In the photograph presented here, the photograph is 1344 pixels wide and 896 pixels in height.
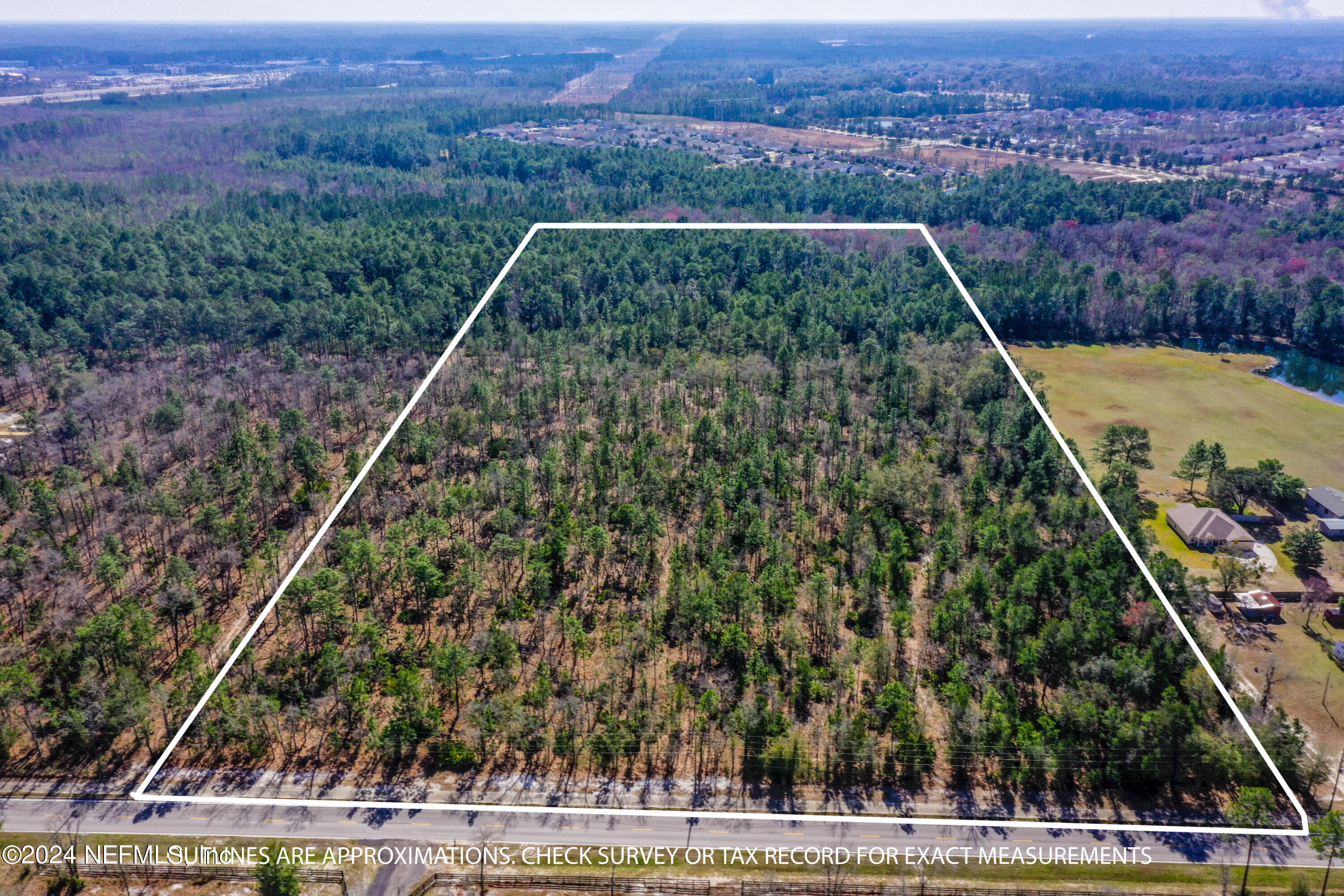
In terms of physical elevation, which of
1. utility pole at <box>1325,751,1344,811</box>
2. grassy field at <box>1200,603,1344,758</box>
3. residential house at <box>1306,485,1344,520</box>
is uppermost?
residential house at <box>1306,485,1344,520</box>

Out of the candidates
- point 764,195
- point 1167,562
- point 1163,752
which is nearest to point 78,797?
point 1163,752

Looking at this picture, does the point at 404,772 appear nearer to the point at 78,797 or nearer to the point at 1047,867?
the point at 78,797

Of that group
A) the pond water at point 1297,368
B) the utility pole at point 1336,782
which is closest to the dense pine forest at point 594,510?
the utility pole at point 1336,782

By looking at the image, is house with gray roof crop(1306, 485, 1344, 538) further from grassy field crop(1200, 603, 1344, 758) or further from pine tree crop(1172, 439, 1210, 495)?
grassy field crop(1200, 603, 1344, 758)

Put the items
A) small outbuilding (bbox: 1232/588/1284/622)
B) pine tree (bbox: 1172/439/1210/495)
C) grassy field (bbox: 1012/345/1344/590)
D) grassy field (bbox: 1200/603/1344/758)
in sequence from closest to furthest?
grassy field (bbox: 1200/603/1344/758) < small outbuilding (bbox: 1232/588/1284/622) < pine tree (bbox: 1172/439/1210/495) < grassy field (bbox: 1012/345/1344/590)

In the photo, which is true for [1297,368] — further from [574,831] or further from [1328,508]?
[574,831]

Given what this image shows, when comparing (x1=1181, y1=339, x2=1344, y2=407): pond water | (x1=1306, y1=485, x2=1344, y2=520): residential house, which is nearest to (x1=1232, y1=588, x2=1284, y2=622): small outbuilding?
(x1=1306, y1=485, x2=1344, y2=520): residential house
